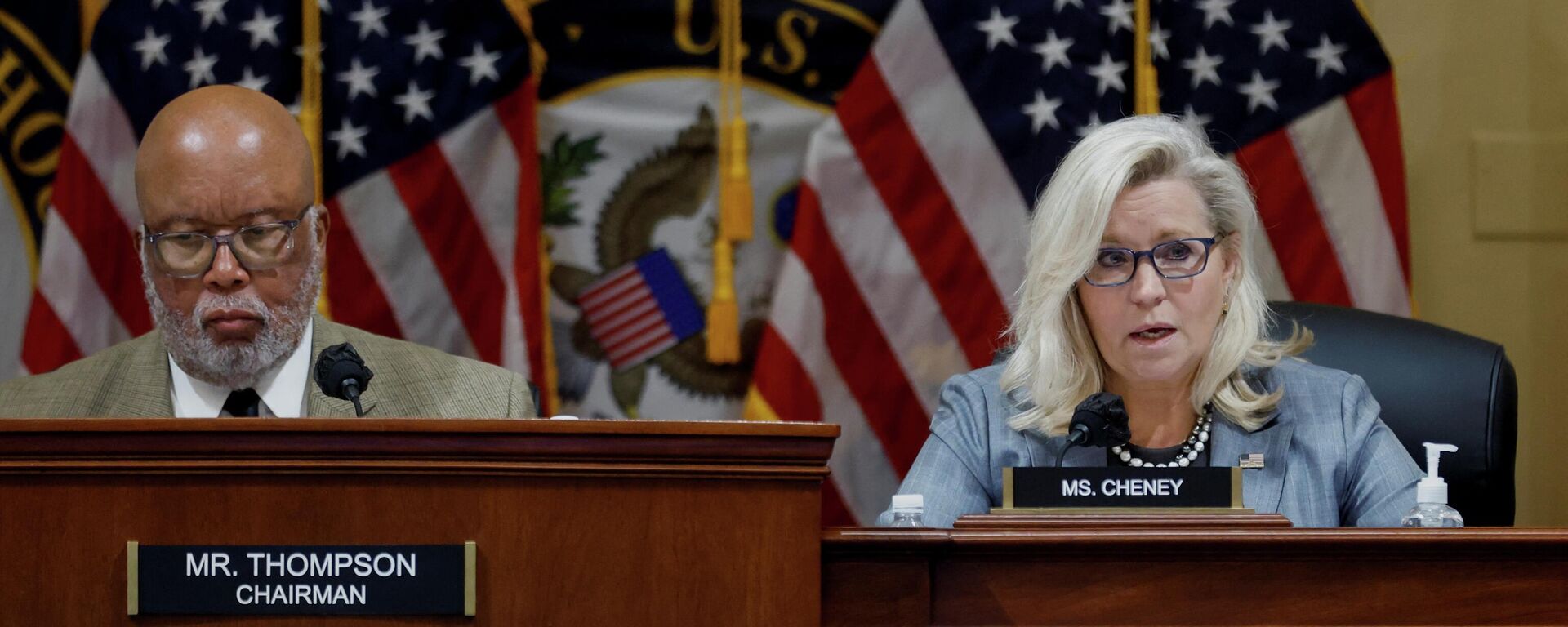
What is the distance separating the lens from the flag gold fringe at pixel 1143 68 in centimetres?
357

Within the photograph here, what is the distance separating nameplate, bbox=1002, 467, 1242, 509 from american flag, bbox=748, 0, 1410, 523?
1799 millimetres

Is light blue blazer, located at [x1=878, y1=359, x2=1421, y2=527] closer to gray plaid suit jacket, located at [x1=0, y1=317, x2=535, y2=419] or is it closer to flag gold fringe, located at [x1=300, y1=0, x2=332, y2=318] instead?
gray plaid suit jacket, located at [x1=0, y1=317, x2=535, y2=419]

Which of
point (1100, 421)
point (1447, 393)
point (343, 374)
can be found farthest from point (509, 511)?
point (1447, 393)

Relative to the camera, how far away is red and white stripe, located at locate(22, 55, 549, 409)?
11.7 feet

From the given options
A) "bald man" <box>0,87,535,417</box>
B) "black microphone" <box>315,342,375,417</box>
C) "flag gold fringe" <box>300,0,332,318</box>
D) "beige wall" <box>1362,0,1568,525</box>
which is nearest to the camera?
"black microphone" <box>315,342,375,417</box>

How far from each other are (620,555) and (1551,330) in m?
2.97

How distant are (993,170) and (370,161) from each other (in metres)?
1.39

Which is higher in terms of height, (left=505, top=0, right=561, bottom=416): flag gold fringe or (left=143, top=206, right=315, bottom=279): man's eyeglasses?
(left=505, top=0, right=561, bottom=416): flag gold fringe

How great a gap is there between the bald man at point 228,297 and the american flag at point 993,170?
46.3 inches

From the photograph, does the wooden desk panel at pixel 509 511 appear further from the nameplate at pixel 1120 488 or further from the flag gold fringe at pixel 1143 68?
the flag gold fringe at pixel 1143 68

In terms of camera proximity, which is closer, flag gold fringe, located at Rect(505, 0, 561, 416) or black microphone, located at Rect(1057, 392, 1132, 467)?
black microphone, located at Rect(1057, 392, 1132, 467)

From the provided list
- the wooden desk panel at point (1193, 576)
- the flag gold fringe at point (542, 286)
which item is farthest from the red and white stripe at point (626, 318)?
the wooden desk panel at point (1193, 576)

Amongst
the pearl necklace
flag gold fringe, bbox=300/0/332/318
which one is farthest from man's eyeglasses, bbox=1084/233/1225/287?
flag gold fringe, bbox=300/0/332/318

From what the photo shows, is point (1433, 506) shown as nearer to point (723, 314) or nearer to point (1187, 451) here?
point (1187, 451)
